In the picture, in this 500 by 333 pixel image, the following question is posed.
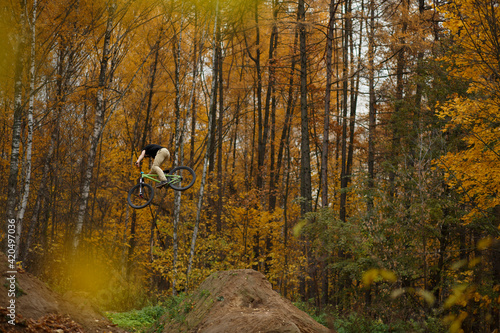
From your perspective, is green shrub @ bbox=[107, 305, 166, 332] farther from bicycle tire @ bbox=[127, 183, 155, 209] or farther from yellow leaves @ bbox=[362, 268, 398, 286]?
yellow leaves @ bbox=[362, 268, 398, 286]

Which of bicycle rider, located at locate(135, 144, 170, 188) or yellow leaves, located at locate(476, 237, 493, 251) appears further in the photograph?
bicycle rider, located at locate(135, 144, 170, 188)

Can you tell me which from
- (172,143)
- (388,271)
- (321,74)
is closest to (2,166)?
(172,143)

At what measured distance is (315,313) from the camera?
1102 centimetres

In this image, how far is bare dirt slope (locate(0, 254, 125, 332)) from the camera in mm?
7023

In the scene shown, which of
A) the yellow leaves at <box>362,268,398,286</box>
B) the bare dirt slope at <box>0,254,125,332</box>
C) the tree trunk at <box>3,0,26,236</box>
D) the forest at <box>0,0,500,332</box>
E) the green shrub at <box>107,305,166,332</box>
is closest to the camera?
the bare dirt slope at <box>0,254,125,332</box>

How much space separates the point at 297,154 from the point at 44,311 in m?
14.0

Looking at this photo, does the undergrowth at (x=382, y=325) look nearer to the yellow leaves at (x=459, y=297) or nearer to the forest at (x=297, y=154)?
the forest at (x=297, y=154)

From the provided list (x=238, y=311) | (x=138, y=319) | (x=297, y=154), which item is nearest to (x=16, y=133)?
(x=138, y=319)

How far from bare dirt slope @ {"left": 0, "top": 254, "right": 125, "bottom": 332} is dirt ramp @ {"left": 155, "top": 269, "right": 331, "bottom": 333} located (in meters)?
1.74

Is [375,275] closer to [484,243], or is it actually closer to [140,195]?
[484,243]

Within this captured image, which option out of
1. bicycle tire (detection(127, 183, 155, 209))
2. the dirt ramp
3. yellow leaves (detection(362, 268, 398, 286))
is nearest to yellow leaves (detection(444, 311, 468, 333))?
yellow leaves (detection(362, 268, 398, 286))

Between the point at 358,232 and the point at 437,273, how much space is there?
1965mm

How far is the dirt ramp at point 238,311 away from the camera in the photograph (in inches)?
249

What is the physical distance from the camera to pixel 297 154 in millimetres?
19750
